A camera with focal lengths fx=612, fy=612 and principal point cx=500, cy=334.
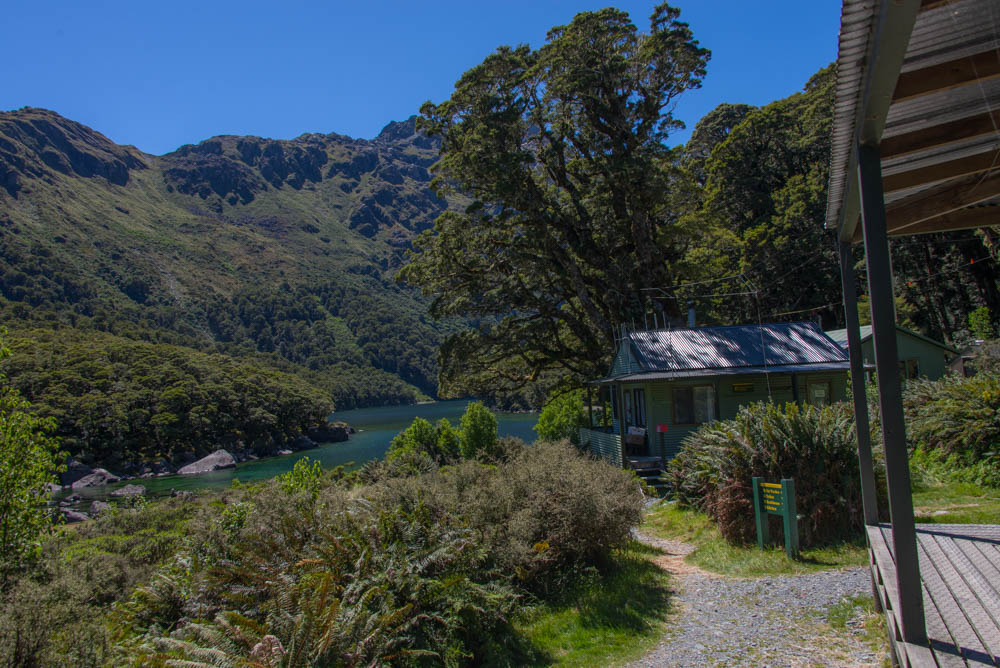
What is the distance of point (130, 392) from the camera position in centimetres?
5991

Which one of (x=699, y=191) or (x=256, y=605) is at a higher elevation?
(x=699, y=191)

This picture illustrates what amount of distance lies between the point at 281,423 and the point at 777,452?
68343 millimetres

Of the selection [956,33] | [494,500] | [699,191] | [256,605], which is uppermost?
[699,191]

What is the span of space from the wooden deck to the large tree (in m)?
18.4

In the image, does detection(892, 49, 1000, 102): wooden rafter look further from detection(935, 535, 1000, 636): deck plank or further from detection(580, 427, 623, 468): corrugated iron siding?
detection(580, 427, 623, 468): corrugated iron siding

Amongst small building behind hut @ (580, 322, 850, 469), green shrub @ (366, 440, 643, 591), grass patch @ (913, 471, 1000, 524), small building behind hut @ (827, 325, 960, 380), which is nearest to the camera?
green shrub @ (366, 440, 643, 591)

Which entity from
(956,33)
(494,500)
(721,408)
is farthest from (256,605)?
(721,408)

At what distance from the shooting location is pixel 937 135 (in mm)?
3736

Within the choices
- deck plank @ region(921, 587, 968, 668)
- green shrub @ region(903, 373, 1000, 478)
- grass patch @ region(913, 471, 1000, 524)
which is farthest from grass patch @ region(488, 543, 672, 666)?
green shrub @ region(903, 373, 1000, 478)

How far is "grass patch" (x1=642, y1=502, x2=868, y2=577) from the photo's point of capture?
24.4ft

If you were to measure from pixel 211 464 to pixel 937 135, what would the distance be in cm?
6057

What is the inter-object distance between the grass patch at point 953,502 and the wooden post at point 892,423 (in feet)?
20.4

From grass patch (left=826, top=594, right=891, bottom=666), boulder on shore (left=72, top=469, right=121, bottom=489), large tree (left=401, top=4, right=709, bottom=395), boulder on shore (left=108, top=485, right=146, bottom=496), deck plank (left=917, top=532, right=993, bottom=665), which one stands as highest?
large tree (left=401, top=4, right=709, bottom=395)

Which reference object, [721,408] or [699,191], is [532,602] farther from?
[699,191]
